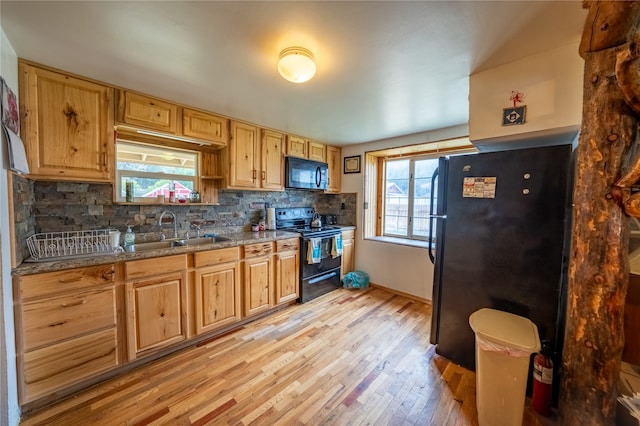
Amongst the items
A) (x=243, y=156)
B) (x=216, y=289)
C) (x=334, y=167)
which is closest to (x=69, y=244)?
(x=216, y=289)

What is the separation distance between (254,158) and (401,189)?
225 cm

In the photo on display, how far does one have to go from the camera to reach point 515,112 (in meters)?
1.66

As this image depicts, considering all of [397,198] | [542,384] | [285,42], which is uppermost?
[285,42]

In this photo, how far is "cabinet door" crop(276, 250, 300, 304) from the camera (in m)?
2.87

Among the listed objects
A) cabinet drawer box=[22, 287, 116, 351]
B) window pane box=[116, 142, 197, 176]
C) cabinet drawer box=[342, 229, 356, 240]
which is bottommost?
cabinet drawer box=[22, 287, 116, 351]

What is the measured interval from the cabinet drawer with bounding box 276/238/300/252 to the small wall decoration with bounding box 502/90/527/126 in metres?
2.33

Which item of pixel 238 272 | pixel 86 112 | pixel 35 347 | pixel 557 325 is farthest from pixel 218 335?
pixel 557 325

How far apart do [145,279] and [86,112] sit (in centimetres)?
137

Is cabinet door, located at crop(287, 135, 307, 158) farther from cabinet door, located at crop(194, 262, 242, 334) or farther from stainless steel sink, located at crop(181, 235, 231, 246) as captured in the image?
cabinet door, located at crop(194, 262, 242, 334)

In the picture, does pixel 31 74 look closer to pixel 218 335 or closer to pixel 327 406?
pixel 218 335

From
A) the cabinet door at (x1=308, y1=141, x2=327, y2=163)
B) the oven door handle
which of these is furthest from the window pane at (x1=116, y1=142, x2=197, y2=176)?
the oven door handle

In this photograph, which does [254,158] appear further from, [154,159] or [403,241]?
[403,241]

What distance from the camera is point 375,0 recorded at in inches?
43.1

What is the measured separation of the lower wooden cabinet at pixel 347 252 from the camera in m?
3.79
